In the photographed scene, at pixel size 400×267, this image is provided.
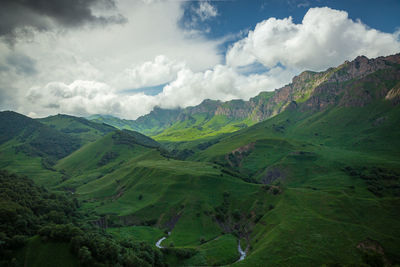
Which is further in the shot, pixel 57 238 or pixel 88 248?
pixel 57 238

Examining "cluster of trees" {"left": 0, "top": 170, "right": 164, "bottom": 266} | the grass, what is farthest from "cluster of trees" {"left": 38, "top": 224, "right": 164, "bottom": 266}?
the grass

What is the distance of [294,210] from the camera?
538ft

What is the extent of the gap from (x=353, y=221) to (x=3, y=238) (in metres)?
178

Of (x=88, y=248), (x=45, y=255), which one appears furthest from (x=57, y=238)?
(x=88, y=248)

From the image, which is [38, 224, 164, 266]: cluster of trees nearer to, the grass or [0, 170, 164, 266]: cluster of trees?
[0, 170, 164, 266]: cluster of trees

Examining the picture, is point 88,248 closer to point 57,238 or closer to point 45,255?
point 57,238

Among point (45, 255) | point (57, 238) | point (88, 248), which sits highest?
point (57, 238)

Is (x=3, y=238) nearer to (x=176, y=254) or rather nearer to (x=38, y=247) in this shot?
(x=38, y=247)

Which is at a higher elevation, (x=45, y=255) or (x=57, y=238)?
(x=57, y=238)

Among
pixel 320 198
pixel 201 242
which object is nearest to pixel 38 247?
pixel 201 242

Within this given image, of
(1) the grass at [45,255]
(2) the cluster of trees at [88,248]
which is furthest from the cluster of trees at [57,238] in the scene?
(1) the grass at [45,255]

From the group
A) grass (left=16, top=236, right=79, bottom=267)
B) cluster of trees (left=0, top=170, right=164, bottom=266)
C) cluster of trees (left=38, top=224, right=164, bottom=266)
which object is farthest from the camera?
cluster of trees (left=0, top=170, right=164, bottom=266)

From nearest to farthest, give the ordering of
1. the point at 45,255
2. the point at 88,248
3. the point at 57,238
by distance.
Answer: the point at 45,255 < the point at 88,248 < the point at 57,238

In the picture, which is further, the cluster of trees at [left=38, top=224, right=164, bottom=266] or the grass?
the cluster of trees at [left=38, top=224, right=164, bottom=266]
